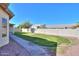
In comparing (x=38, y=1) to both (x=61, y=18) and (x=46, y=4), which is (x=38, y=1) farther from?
(x=61, y=18)

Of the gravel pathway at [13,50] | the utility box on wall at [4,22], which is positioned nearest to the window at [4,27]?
the utility box on wall at [4,22]

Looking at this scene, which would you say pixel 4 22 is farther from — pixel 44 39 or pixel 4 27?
pixel 44 39

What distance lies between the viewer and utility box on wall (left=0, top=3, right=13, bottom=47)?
326 cm

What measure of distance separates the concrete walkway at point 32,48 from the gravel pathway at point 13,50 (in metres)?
0.04

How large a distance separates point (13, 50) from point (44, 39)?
36cm

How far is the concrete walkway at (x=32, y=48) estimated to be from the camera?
327 centimetres

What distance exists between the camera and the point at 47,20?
10.7ft

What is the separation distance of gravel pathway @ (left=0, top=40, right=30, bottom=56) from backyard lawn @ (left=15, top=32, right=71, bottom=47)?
4.7 inches

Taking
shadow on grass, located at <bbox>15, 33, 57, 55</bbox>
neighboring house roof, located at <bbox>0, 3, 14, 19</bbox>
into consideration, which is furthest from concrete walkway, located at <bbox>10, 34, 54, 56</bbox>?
neighboring house roof, located at <bbox>0, 3, 14, 19</bbox>

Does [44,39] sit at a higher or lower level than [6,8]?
lower

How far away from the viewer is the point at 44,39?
129 inches

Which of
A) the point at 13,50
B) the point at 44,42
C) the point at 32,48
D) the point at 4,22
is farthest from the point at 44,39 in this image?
the point at 4,22

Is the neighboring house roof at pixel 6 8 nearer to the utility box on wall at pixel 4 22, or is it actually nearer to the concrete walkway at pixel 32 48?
the utility box on wall at pixel 4 22

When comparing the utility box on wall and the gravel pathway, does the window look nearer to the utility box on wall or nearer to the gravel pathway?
the utility box on wall
